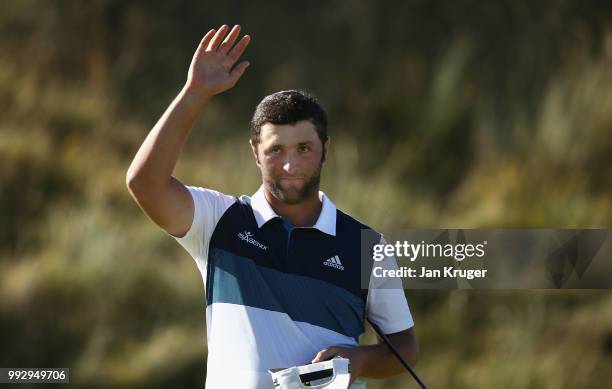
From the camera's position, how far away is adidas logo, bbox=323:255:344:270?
361 cm

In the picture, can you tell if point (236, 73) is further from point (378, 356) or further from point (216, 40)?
point (378, 356)

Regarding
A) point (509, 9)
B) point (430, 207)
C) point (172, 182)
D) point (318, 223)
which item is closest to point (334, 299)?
point (318, 223)

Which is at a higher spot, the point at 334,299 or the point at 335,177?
the point at 335,177

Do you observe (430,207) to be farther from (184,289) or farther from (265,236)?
(265,236)

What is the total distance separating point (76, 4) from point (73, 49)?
452 mm

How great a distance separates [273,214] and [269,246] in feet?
0.40

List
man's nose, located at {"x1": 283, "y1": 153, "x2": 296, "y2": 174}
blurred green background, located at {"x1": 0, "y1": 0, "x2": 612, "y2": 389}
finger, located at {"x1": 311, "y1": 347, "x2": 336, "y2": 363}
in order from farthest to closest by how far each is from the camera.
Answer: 1. blurred green background, located at {"x1": 0, "y1": 0, "x2": 612, "y2": 389}
2. man's nose, located at {"x1": 283, "y1": 153, "x2": 296, "y2": 174}
3. finger, located at {"x1": 311, "y1": 347, "x2": 336, "y2": 363}

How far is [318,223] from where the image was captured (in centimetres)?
368

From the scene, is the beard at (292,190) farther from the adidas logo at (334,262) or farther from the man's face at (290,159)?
the adidas logo at (334,262)

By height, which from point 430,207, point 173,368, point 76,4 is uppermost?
point 76,4

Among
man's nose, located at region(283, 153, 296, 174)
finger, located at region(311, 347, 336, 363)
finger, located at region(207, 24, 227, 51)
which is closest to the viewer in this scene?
finger, located at region(311, 347, 336, 363)

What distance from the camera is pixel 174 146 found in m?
3.35

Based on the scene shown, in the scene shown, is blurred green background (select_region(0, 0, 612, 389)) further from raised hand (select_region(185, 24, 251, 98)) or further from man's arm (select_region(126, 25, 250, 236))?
raised hand (select_region(185, 24, 251, 98))

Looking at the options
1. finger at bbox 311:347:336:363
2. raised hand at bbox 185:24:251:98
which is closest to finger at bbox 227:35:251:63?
raised hand at bbox 185:24:251:98
